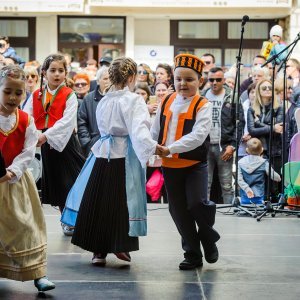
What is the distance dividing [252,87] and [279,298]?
5.98 meters

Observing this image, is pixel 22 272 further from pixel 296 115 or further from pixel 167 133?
pixel 296 115

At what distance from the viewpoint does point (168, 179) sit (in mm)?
5801

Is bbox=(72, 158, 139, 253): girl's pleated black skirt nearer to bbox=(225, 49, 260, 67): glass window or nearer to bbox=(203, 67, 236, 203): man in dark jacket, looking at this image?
bbox=(203, 67, 236, 203): man in dark jacket

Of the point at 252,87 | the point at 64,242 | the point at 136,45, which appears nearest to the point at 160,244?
the point at 64,242

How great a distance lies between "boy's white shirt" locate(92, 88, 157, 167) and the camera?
5629mm

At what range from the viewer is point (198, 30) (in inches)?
805

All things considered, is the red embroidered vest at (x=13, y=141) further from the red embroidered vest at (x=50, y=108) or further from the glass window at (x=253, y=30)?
the glass window at (x=253, y=30)

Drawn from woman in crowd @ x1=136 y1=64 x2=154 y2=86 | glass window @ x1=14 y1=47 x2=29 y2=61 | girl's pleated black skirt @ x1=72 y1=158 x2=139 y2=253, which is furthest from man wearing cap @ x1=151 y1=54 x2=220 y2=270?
glass window @ x1=14 y1=47 x2=29 y2=61

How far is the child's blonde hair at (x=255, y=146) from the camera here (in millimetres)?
9383

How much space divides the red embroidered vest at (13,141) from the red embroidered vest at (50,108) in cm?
188

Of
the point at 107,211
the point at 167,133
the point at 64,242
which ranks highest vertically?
the point at 167,133

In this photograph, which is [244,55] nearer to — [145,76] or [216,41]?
[216,41]

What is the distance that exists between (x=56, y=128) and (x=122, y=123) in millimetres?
1102

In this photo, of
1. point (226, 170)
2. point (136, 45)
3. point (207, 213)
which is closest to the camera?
point (207, 213)
